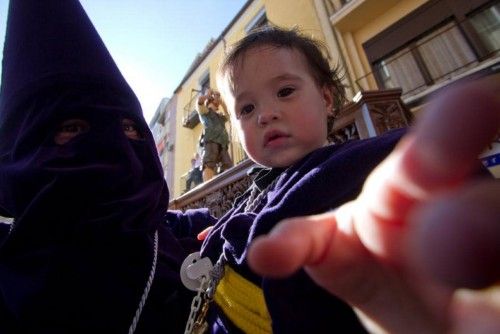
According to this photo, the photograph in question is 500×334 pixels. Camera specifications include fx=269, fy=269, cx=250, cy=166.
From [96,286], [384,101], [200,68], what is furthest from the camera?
[200,68]

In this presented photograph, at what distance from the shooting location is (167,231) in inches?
38.2

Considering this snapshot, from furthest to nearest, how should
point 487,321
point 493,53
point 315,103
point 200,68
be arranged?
1. point 200,68
2. point 493,53
3. point 315,103
4. point 487,321

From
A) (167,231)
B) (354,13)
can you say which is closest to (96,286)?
(167,231)

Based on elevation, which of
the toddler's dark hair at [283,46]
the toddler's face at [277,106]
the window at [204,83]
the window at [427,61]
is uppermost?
the window at [204,83]

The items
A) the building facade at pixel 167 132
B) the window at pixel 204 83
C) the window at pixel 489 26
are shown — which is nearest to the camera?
the window at pixel 489 26

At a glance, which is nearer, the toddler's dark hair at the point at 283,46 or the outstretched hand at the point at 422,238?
the outstretched hand at the point at 422,238

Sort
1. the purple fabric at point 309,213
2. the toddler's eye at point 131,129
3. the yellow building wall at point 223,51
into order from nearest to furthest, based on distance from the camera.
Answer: the purple fabric at point 309,213
the toddler's eye at point 131,129
the yellow building wall at point 223,51

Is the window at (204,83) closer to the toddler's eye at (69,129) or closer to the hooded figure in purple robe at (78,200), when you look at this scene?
the hooded figure in purple robe at (78,200)

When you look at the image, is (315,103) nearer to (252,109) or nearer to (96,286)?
(252,109)

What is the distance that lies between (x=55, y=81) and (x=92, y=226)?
0.55 meters

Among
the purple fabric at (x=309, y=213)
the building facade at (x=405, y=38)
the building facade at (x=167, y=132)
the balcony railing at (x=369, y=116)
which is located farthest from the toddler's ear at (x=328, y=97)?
the building facade at (x=167, y=132)

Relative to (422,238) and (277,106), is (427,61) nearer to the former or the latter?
(277,106)

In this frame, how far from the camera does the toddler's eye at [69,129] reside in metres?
0.88

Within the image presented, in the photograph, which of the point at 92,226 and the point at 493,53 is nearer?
the point at 92,226
